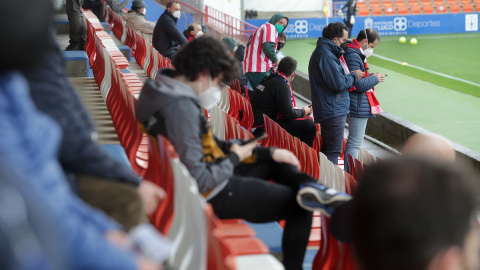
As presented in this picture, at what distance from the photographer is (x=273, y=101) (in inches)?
315

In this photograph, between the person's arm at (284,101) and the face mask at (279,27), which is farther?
the face mask at (279,27)

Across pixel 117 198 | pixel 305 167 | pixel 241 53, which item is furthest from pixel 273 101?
pixel 117 198

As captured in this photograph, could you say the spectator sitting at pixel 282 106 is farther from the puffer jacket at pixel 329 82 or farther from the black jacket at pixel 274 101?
the puffer jacket at pixel 329 82

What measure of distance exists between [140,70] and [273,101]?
4.35 meters

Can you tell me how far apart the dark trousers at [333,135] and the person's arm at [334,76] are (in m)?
0.32

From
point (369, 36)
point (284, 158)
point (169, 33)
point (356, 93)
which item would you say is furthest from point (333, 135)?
point (169, 33)

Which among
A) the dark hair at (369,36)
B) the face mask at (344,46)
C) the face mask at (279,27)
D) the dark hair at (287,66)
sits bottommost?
the dark hair at (287,66)

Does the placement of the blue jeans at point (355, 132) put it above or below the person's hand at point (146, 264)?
below

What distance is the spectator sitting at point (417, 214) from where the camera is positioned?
1.33 metres

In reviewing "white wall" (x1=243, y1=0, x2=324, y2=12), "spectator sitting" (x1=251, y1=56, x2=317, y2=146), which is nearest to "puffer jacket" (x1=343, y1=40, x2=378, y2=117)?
"spectator sitting" (x1=251, y1=56, x2=317, y2=146)

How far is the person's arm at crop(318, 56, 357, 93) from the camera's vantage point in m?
7.18

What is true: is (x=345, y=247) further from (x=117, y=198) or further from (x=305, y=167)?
(x=305, y=167)

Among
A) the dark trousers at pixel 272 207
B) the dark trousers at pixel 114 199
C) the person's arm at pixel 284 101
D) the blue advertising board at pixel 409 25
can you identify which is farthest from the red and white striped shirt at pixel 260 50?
the blue advertising board at pixel 409 25

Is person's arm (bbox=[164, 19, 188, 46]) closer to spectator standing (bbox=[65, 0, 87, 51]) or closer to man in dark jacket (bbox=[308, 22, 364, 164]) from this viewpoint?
spectator standing (bbox=[65, 0, 87, 51])
